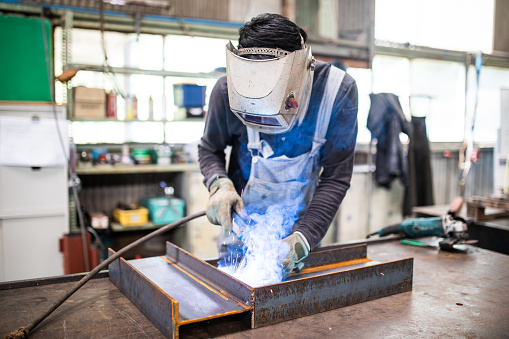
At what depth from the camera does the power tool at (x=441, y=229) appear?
6.49ft

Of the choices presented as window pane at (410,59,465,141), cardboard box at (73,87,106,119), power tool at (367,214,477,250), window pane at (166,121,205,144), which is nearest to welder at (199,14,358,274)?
power tool at (367,214,477,250)

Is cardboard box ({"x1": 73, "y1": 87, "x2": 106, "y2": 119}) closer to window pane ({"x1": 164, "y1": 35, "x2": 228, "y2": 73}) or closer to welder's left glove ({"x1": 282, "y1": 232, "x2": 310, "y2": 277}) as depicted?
window pane ({"x1": 164, "y1": 35, "x2": 228, "y2": 73})

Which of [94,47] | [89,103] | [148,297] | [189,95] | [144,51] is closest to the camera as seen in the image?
[148,297]

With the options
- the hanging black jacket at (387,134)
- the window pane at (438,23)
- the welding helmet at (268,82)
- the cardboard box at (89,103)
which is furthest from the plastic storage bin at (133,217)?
the window pane at (438,23)

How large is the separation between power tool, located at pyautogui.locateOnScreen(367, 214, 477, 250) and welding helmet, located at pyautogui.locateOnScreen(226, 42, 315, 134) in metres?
1.12

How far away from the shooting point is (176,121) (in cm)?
422

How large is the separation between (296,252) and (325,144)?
1.68 feet

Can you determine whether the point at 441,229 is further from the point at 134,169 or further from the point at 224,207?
the point at 134,169

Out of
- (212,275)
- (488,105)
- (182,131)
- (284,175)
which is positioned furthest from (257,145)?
(488,105)

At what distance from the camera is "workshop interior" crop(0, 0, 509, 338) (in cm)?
122

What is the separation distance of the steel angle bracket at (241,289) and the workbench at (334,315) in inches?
1.2

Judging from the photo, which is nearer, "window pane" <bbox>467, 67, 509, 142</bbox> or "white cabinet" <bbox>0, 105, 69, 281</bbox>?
"white cabinet" <bbox>0, 105, 69, 281</bbox>

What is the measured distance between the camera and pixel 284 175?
67.3 inches

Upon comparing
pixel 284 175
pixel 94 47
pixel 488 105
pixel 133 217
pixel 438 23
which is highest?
pixel 438 23
